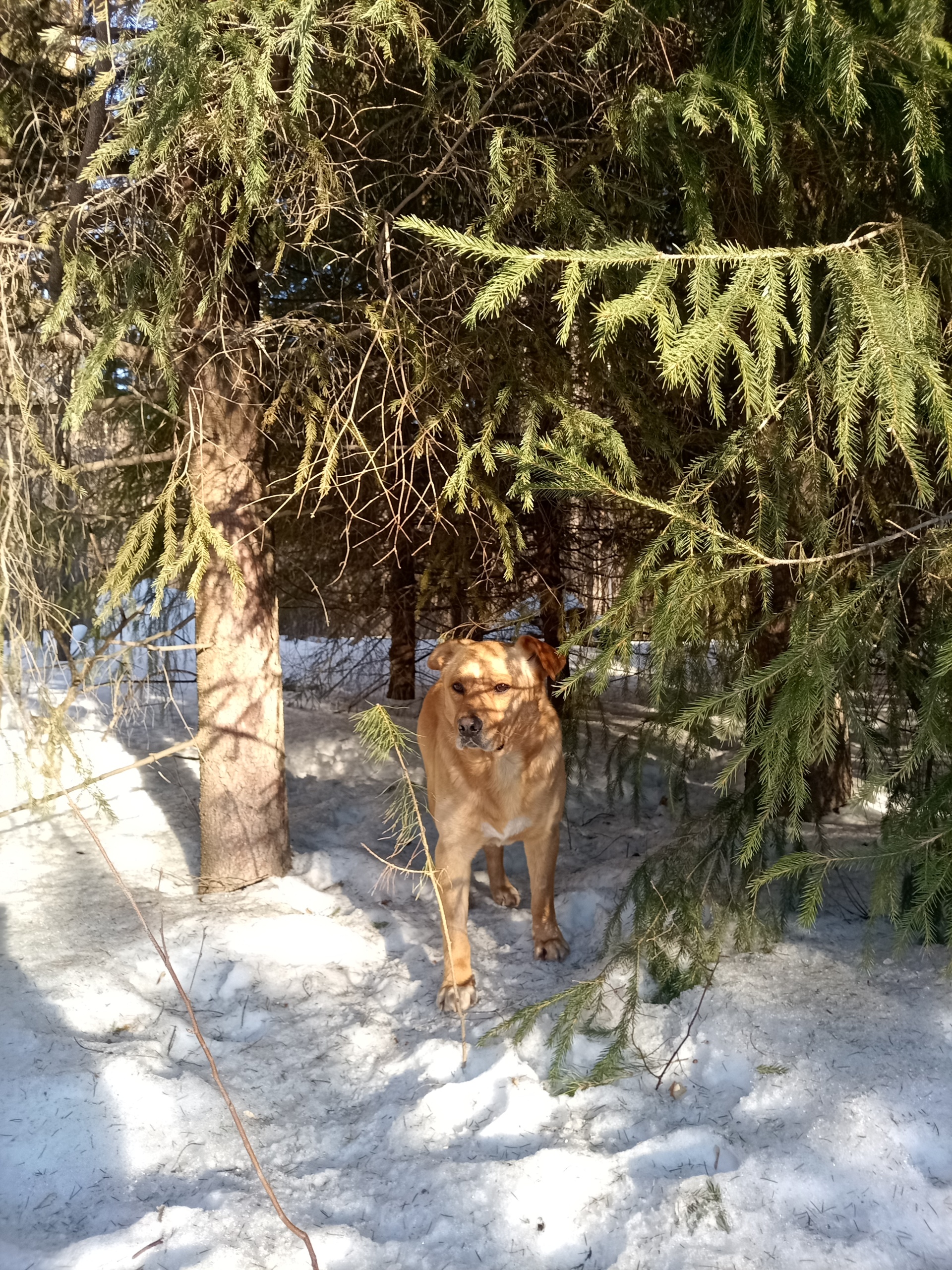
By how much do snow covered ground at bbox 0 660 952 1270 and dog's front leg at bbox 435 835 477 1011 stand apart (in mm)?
94

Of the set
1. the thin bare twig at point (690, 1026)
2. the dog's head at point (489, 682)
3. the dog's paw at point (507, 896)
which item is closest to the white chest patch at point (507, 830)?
the dog's head at point (489, 682)

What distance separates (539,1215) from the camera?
265 cm

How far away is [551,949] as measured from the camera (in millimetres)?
4453

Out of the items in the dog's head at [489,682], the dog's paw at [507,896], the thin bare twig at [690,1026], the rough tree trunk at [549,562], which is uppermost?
the rough tree trunk at [549,562]

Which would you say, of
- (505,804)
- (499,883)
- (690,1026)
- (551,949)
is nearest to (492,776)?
(505,804)

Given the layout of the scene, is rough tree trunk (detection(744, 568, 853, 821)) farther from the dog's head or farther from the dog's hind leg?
the dog's hind leg

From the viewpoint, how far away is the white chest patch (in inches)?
170

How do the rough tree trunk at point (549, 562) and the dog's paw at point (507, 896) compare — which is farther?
the rough tree trunk at point (549, 562)

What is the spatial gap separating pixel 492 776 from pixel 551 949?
1.01m

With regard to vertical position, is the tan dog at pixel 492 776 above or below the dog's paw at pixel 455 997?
above

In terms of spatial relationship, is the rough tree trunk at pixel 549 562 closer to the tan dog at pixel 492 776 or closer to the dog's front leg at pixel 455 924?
the tan dog at pixel 492 776

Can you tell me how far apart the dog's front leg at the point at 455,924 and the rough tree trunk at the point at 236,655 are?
4.62 feet

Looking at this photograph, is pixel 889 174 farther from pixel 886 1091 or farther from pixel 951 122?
pixel 886 1091

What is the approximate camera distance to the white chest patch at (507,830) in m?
4.32
